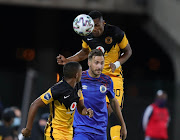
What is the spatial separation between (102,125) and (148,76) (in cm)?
1618

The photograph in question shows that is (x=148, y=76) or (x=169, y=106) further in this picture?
(x=148, y=76)

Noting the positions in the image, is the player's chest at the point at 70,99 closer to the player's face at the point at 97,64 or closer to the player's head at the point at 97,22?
the player's face at the point at 97,64

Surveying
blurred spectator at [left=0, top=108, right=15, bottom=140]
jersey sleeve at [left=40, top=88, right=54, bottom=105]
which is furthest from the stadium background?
jersey sleeve at [left=40, top=88, right=54, bottom=105]

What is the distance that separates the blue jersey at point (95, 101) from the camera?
25.6 ft

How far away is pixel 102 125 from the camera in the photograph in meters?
7.95

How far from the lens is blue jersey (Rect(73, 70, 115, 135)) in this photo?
7805 mm

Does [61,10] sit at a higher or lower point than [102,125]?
higher

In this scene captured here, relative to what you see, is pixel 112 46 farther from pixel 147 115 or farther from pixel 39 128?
pixel 147 115

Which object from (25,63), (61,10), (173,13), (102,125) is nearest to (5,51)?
(25,63)

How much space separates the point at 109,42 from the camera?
27.3 feet

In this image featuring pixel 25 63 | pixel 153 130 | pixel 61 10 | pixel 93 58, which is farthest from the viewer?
pixel 25 63

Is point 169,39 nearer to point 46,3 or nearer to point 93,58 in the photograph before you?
point 46,3

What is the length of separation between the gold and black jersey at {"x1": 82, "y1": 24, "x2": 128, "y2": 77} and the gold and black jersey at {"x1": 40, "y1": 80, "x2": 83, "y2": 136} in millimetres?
1250

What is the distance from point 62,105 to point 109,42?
5.71 feet
